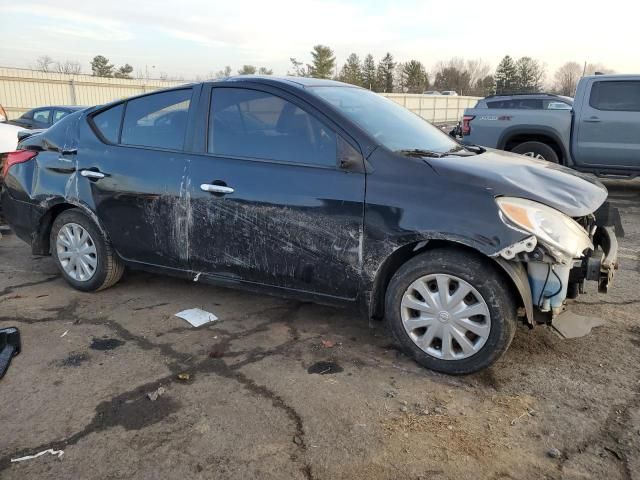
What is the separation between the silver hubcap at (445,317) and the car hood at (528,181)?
59 cm

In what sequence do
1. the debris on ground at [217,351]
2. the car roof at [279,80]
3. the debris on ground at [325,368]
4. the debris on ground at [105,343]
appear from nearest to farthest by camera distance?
1. the debris on ground at [325,368]
2. the debris on ground at [217,351]
3. the debris on ground at [105,343]
4. the car roof at [279,80]

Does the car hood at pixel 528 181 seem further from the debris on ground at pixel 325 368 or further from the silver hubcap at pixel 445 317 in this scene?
the debris on ground at pixel 325 368

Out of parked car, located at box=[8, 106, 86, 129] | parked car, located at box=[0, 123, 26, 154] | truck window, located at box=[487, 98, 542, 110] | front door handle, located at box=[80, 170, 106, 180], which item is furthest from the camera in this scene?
parked car, located at box=[8, 106, 86, 129]

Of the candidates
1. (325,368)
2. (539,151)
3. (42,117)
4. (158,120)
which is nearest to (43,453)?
(325,368)

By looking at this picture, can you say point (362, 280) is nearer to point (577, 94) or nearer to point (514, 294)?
point (514, 294)

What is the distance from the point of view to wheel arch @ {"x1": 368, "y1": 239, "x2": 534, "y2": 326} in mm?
2986

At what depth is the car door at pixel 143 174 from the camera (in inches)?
155

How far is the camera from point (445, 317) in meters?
3.17

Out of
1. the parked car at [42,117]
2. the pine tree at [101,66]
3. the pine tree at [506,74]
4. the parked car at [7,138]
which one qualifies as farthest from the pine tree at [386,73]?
the parked car at [7,138]

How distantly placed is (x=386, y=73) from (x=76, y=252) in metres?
75.4

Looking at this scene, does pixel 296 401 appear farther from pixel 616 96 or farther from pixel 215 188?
pixel 616 96

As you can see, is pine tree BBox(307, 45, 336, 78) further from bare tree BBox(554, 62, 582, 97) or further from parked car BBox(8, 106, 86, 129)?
parked car BBox(8, 106, 86, 129)

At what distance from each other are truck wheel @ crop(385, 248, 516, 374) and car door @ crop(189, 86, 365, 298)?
344mm

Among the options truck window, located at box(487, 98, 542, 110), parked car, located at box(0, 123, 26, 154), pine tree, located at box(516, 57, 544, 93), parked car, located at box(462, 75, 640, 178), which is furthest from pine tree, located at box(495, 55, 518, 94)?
parked car, located at box(0, 123, 26, 154)
